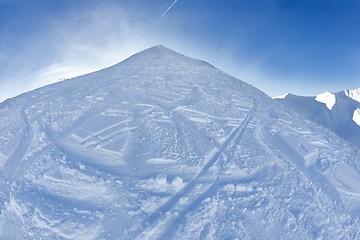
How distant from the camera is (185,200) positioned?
7730 mm

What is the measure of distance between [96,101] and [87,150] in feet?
12.1

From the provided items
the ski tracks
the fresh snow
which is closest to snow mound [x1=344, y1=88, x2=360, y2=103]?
the fresh snow

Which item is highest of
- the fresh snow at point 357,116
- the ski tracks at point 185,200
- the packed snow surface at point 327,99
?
the packed snow surface at point 327,99

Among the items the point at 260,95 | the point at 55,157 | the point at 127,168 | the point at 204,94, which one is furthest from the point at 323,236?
the point at 260,95

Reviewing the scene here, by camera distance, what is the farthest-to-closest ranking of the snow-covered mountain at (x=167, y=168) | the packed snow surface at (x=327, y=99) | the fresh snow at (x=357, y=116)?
1. the packed snow surface at (x=327, y=99)
2. the fresh snow at (x=357, y=116)
3. the snow-covered mountain at (x=167, y=168)

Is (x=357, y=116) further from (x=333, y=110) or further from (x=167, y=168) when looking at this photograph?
(x=167, y=168)

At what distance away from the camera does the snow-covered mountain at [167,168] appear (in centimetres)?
717

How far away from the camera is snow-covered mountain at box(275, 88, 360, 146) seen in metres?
29.1

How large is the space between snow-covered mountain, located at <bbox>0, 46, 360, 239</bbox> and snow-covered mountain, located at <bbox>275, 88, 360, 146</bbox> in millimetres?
16359

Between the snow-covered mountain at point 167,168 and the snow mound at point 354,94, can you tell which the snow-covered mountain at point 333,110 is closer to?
the snow mound at point 354,94

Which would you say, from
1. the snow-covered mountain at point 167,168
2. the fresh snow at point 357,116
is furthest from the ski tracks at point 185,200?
the fresh snow at point 357,116

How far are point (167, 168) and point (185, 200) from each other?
4.42 ft

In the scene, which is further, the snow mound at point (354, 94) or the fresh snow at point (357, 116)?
the snow mound at point (354, 94)

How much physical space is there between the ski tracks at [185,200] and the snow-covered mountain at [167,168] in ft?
0.08
